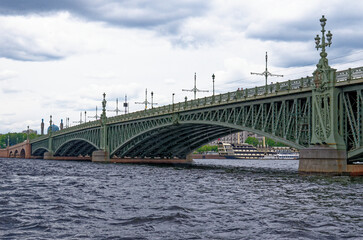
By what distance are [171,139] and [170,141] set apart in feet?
7.98

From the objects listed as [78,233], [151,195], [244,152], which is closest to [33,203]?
[151,195]

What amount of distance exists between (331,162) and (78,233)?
27.8 metres

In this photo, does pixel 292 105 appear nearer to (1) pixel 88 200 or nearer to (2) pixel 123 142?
(1) pixel 88 200

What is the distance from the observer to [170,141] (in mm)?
84188

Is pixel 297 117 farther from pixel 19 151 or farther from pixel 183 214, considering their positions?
pixel 19 151

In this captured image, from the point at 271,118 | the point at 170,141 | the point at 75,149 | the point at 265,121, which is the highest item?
the point at 271,118

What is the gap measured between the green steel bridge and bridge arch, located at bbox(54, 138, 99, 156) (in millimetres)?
30000

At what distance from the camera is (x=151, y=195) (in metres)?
24.9

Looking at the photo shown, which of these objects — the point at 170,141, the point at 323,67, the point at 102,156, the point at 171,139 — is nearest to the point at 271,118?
the point at 323,67

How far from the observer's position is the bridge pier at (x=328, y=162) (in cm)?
3716

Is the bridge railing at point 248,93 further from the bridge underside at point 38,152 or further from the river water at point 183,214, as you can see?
the bridge underside at point 38,152

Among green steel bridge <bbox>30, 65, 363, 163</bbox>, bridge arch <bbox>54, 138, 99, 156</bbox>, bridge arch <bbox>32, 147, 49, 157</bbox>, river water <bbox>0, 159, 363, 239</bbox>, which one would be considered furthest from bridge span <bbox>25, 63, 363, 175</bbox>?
bridge arch <bbox>32, 147, 49, 157</bbox>

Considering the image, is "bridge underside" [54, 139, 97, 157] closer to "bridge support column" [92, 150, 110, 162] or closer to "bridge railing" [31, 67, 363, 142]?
"bridge support column" [92, 150, 110, 162]

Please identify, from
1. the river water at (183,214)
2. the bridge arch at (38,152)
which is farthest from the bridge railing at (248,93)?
the bridge arch at (38,152)
